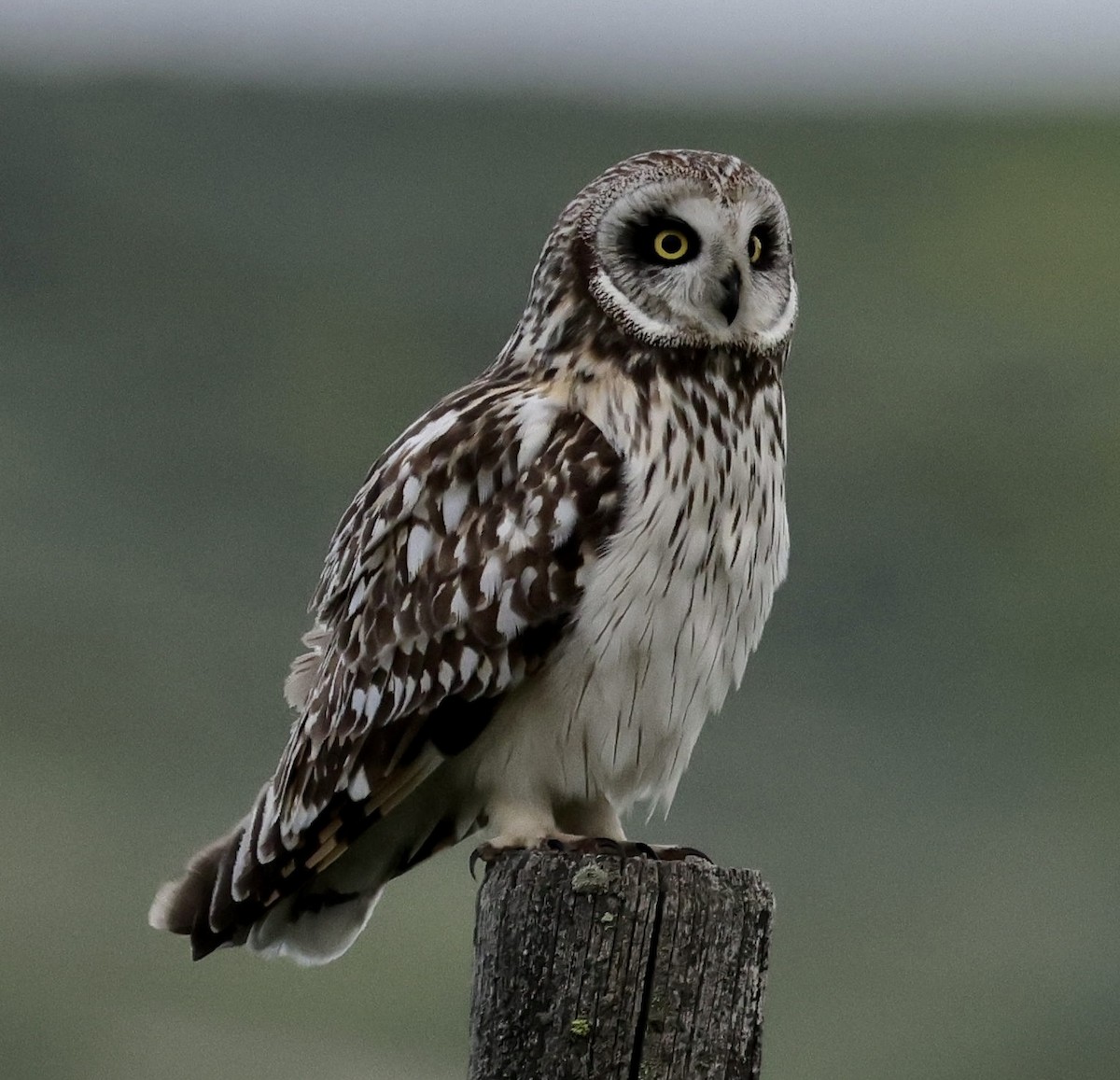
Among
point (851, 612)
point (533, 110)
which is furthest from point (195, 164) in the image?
point (851, 612)

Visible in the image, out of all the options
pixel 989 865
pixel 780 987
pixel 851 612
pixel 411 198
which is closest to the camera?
pixel 780 987

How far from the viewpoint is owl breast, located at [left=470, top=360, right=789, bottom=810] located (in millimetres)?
4812

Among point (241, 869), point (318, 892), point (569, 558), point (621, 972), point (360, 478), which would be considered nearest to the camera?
point (621, 972)

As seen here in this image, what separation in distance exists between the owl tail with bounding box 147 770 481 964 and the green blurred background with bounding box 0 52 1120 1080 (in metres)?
6.60

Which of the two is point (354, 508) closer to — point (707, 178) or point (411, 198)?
point (707, 178)

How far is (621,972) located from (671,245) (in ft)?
5.71

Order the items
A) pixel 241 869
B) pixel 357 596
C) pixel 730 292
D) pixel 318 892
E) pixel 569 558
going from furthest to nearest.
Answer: pixel 318 892 < pixel 357 596 < pixel 241 869 < pixel 730 292 < pixel 569 558

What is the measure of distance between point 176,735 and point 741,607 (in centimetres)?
1761

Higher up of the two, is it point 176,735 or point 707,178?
point 176,735

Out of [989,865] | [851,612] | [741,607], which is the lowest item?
[741,607]

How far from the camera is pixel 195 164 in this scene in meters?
41.5

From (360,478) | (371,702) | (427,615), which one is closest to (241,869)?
(371,702)

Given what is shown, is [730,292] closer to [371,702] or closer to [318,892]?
[371,702]

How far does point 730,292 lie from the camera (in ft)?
16.1
